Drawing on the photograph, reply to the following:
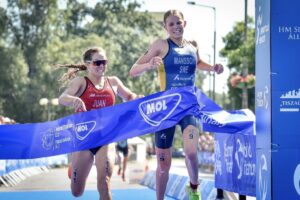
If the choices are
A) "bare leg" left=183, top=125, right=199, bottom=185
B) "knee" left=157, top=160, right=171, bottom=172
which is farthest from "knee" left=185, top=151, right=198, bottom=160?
"knee" left=157, top=160, right=171, bottom=172

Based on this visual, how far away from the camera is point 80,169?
8.68 meters

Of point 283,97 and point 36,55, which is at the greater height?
point 36,55

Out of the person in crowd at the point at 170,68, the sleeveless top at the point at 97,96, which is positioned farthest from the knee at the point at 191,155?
the sleeveless top at the point at 97,96

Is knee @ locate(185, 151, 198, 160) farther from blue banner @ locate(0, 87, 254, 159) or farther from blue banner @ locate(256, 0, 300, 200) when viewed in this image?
blue banner @ locate(256, 0, 300, 200)

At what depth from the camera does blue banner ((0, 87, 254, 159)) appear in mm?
8547

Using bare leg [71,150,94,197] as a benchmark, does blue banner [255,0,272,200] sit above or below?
above

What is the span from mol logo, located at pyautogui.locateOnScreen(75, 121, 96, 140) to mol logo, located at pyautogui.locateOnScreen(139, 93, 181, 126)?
2.18ft

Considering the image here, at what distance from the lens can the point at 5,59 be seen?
189ft

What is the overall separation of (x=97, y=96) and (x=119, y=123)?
39cm

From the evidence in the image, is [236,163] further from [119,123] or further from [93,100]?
[93,100]

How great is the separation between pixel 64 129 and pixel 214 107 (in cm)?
190

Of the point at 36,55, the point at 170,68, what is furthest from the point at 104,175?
the point at 36,55

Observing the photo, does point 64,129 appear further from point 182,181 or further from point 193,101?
point 182,181

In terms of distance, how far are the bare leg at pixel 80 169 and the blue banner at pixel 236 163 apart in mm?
2321
